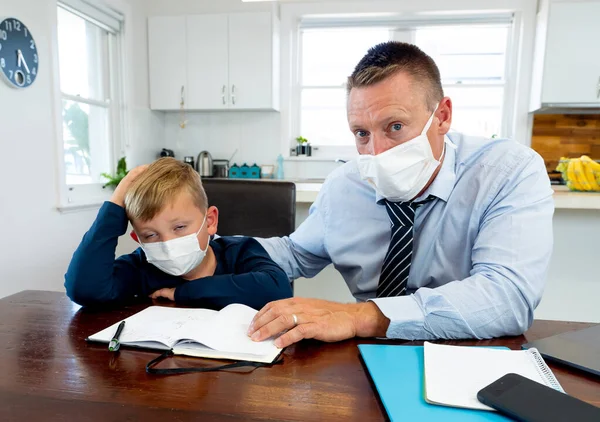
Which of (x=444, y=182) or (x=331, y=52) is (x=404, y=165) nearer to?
(x=444, y=182)

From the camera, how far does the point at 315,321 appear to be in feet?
2.30

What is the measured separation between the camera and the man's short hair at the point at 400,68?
3.15 feet

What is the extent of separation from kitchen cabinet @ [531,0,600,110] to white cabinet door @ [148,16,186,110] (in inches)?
114

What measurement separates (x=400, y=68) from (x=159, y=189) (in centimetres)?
67

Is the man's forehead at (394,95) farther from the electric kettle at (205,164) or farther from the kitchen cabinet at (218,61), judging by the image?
the electric kettle at (205,164)

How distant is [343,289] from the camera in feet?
7.20

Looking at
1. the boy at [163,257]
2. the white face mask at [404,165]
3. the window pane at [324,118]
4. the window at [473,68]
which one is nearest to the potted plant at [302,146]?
the window pane at [324,118]

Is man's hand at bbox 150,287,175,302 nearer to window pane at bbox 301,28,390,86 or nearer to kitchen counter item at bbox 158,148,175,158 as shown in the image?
kitchen counter item at bbox 158,148,175,158

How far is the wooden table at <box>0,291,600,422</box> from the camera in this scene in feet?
1.58

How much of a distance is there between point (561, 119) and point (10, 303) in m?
3.89

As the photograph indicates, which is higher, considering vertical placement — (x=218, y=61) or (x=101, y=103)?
(x=218, y=61)

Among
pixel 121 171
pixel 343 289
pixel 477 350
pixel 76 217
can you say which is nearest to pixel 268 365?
pixel 477 350

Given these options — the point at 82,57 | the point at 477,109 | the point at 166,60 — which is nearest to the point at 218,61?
the point at 166,60

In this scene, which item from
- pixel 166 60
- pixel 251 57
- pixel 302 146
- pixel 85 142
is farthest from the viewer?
pixel 302 146
